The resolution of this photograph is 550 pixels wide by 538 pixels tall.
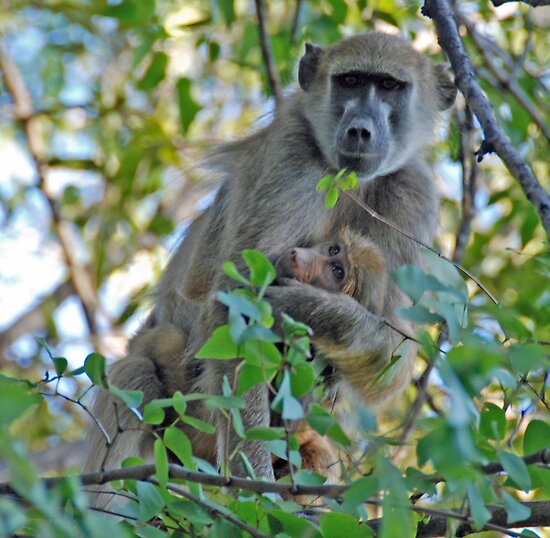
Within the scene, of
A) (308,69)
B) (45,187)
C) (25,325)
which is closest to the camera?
(308,69)

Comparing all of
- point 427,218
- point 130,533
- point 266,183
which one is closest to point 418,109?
point 427,218

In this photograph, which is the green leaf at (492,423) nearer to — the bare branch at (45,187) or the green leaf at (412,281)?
the green leaf at (412,281)

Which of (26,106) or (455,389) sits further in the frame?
(26,106)

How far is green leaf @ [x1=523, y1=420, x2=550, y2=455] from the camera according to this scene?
9.43ft

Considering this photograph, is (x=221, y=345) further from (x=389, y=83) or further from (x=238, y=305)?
(x=389, y=83)

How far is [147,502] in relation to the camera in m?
2.85

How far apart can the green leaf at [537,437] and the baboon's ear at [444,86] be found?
361 centimetres

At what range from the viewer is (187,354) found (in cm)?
571

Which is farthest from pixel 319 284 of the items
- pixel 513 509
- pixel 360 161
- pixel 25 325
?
pixel 25 325

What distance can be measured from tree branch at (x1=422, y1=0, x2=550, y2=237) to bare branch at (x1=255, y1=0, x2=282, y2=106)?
1.95 meters

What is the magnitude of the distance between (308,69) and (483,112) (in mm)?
2050

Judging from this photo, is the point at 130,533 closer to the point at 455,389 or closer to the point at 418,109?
the point at 455,389

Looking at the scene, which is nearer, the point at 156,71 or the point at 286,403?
the point at 286,403

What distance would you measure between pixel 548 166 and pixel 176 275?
117 inches
